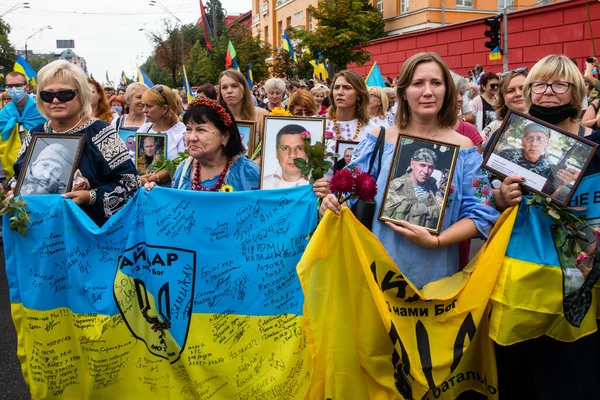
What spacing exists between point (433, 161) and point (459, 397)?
1231 millimetres

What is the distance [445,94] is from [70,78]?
7.13 feet

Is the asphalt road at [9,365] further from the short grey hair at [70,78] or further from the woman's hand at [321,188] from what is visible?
the woman's hand at [321,188]

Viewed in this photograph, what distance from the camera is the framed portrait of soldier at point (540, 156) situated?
2.82 m

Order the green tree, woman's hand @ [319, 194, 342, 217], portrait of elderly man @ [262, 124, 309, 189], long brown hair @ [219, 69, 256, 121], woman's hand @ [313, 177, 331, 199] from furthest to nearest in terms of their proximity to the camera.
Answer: the green tree
long brown hair @ [219, 69, 256, 121]
portrait of elderly man @ [262, 124, 309, 189]
woman's hand @ [313, 177, 331, 199]
woman's hand @ [319, 194, 342, 217]

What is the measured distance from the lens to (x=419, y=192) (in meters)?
2.86

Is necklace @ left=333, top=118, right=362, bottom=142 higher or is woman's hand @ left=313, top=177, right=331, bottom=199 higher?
necklace @ left=333, top=118, right=362, bottom=142

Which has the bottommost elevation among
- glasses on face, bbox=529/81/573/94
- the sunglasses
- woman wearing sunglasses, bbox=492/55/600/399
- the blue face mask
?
woman wearing sunglasses, bbox=492/55/600/399

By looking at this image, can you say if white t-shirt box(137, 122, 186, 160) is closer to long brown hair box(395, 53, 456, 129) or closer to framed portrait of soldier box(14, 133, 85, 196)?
framed portrait of soldier box(14, 133, 85, 196)

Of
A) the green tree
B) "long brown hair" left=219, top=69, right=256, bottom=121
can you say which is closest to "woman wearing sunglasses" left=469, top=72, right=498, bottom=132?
"long brown hair" left=219, top=69, right=256, bottom=121

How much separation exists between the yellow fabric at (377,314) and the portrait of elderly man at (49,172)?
5.14ft

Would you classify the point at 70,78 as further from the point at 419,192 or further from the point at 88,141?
the point at 419,192

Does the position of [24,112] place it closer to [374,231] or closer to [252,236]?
[252,236]
